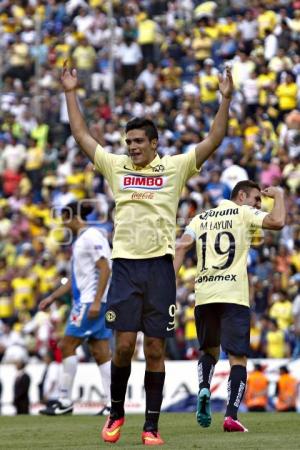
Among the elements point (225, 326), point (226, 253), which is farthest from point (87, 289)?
A: point (225, 326)

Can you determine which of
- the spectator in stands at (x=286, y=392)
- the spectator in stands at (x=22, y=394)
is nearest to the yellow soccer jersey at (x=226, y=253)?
the spectator in stands at (x=286, y=392)

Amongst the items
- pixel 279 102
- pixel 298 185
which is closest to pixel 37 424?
pixel 298 185

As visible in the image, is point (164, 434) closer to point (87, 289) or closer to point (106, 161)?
point (106, 161)

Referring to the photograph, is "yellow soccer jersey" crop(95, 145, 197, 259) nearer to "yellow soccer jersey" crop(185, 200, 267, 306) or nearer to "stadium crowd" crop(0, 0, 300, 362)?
"yellow soccer jersey" crop(185, 200, 267, 306)

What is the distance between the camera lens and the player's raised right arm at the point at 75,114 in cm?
965

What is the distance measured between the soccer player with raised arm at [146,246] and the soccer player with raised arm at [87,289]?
427cm

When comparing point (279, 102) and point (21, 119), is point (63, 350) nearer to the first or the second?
point (279, 102)

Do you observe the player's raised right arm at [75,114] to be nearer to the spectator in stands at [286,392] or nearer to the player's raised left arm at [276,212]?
the player's raised left arm at [276,212]

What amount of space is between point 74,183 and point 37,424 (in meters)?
14.1

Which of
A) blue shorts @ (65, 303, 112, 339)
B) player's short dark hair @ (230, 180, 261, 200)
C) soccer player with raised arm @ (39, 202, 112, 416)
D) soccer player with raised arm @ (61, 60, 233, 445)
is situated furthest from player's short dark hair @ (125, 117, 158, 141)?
blue shorts @ (65, 303, 112, 339)

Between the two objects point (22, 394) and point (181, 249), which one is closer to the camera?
point (181, 249)

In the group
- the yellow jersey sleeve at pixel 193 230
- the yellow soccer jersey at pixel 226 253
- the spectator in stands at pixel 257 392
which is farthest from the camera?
the spectator in stands at pixel 257 392

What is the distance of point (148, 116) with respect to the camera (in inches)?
1053

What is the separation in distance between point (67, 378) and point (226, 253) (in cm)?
419
